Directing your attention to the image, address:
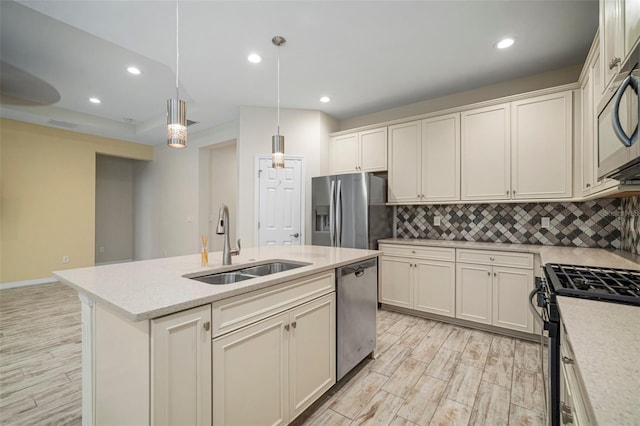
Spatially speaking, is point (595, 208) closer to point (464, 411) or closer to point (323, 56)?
point (464, 411)

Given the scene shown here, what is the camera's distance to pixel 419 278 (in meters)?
3.21

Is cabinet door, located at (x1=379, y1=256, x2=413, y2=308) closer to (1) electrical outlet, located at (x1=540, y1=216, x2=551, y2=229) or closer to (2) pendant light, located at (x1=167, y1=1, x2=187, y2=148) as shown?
(1) electrical outlet, located at (x1=540, y1=216, x2=551, y2=229)

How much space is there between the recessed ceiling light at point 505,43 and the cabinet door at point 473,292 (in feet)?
6.98

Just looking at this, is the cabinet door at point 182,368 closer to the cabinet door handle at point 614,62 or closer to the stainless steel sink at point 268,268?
the stainless steel sink at point 268,268

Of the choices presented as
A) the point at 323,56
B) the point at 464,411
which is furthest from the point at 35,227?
the point at 464,411

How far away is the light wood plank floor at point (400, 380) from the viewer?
1681 millimetres

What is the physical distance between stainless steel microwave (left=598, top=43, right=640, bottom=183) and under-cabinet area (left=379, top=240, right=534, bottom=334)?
1.51 meters

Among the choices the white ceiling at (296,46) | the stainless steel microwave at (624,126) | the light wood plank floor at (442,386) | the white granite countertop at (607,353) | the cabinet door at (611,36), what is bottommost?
the light wood plank floor at (442,386)

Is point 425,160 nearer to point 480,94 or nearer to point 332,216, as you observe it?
point 480,94

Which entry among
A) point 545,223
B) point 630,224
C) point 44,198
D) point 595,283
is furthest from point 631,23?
point 44,198

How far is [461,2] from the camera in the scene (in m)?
2.02

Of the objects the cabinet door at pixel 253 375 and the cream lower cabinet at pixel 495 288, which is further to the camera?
the cream lower cabinet at pixel 495 288

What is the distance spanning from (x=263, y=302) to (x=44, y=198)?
5971 millimetres

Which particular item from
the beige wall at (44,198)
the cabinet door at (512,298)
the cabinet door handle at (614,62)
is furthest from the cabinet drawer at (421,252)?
the beige wall at (44,198)
